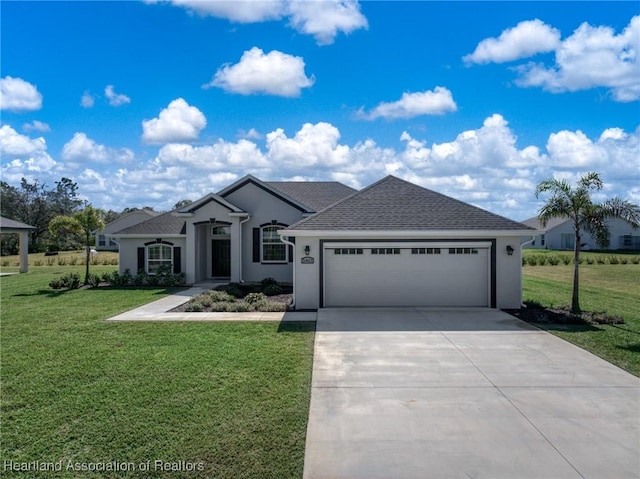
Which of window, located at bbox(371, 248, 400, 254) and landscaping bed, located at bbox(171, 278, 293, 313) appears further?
window, located at bbox(371, 248, 400, 254)

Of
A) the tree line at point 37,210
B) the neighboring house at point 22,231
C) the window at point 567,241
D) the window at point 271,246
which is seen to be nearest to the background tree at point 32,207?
the tree line at point 37,210

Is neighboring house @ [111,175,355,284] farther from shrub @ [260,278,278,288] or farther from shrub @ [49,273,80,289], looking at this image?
shrub @ [49,273,80,289]

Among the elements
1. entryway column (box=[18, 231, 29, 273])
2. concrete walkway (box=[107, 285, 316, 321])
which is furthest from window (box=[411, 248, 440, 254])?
entryway column (box=[18, 231, 29, 273])

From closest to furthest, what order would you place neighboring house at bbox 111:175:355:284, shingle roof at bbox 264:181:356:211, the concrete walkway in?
1. the concrete walkway
2. neighboring house at bbox 111:175:355:284
3. shingle roof at bbox 264:181:356:211

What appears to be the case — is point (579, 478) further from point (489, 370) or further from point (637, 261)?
point (637, 261)

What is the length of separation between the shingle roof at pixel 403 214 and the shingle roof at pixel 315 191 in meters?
7.05

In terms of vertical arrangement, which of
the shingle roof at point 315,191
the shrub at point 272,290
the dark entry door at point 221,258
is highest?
the shingle roof at point 315,191

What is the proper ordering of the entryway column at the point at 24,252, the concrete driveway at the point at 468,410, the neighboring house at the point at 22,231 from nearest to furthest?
1. the concrete driveway at the point at 468,410
2. the neighboring house at the point at 22,231
3. the entryway column at the point at 24,252

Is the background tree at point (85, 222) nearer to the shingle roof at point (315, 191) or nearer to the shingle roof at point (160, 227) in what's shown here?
the shingle roof at point (160, 227)

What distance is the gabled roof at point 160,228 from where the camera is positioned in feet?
66.7

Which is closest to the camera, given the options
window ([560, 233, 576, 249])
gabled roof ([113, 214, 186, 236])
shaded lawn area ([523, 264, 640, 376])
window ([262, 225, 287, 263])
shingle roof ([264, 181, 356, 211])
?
shaded lawn area ([523, 264, 640, 376])

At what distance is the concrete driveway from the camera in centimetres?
448

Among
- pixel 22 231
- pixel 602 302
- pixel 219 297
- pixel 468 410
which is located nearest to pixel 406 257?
pixel 219 297

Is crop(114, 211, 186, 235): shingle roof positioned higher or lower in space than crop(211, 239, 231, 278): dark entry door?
higher
